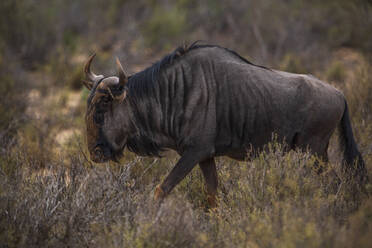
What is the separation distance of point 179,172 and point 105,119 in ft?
2.72

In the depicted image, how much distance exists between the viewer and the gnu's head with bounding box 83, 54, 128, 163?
373cm

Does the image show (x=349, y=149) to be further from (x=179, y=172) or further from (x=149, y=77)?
(x=149, y=77)

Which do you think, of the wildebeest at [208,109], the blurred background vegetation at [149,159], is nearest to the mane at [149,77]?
the wildebeest at [208,109]

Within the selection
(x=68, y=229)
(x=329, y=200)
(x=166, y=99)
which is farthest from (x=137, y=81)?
(x=329, y=200)

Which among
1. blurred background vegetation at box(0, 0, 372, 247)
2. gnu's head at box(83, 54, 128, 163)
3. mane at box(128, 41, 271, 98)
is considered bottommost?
blurred background vegetation at box(0, 0, 372, 247)

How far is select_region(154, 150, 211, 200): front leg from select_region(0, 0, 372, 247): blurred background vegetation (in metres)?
0.13

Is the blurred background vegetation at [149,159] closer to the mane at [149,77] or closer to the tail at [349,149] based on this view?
the tail at [349,149]

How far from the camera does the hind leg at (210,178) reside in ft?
13.5

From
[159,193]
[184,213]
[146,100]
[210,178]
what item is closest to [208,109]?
[146,100]

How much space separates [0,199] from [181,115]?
1.64m

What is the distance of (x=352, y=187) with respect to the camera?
3742 mm

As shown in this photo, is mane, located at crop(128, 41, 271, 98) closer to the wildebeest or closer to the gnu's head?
the wildebeest

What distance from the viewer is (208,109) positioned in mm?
3799

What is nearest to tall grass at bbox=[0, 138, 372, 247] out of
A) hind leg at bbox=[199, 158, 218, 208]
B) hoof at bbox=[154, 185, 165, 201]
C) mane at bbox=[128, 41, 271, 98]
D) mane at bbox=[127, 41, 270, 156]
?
hoof at bbox=[154, 185, 165, 201]
